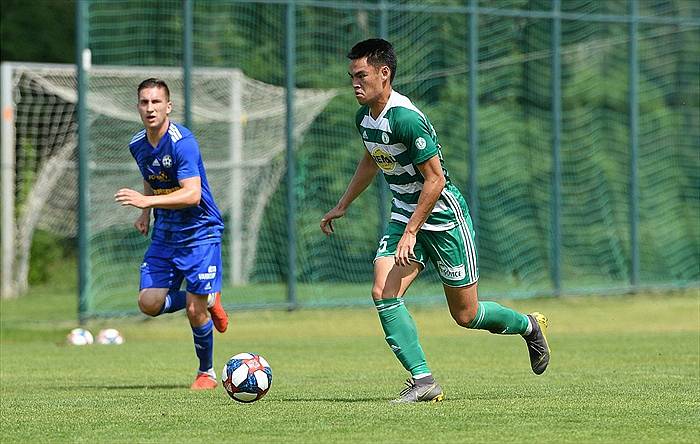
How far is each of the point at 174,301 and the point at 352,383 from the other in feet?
4.58

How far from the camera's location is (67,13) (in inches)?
1181

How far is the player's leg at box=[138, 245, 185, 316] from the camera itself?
9.73 meters

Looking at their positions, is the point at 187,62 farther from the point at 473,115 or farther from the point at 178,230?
the point at 178,230

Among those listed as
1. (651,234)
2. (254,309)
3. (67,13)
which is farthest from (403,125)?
(67,13)

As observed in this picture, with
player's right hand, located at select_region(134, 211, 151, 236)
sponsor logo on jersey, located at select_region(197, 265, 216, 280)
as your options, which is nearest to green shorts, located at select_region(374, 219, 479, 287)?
sponsor logo on jersey, located at select_region(197, 265, 216, 280)

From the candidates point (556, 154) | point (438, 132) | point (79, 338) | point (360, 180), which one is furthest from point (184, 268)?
point (438, 132)

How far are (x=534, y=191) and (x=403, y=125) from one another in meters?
13.6

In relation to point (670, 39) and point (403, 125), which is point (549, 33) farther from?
point (403, 125)

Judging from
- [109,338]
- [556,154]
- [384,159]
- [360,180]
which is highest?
[556,154]

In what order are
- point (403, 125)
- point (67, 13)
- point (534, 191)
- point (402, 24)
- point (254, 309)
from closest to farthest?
point (403, 125) → point (254, 309) → point (402, 24) → point (534, 191) → point (67, 13)

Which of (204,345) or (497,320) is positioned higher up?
(497,320)

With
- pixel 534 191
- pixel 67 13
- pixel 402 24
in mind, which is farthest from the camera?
pixel 67 13

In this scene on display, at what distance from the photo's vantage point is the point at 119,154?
63.5ft

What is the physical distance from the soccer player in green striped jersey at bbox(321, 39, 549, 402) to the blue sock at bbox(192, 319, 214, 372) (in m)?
1.97
